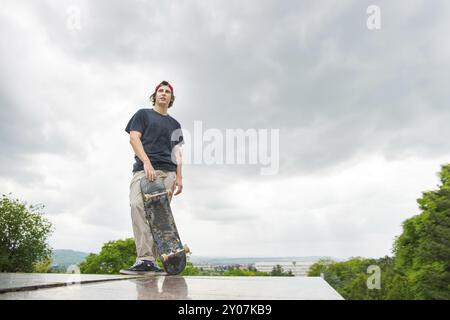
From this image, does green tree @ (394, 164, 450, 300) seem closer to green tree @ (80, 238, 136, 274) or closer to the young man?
green tree @ (80, 238, 136, 274)

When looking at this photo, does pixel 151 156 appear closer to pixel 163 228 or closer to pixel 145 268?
pixel 163 228

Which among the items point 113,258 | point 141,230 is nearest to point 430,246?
point 141,230

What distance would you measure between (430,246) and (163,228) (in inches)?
1453

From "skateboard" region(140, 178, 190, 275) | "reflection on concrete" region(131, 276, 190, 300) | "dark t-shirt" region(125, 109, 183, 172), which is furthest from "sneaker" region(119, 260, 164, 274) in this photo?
"reflection on concrete" region(131, 276, 190, 300)

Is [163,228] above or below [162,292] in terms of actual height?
above

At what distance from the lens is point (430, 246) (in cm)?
3816

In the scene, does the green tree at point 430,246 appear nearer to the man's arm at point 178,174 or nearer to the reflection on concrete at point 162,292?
the man's arm at point 178,174

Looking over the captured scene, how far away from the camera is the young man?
Result: 6.85 meters

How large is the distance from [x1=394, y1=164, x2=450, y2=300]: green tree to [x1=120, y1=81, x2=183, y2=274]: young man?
115 feet

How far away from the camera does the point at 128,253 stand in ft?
195
